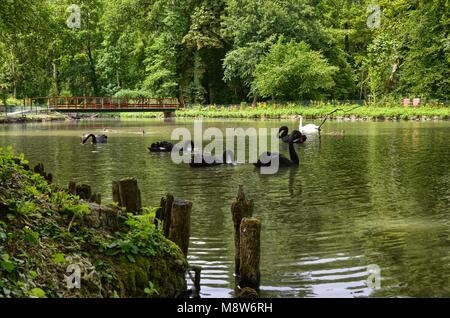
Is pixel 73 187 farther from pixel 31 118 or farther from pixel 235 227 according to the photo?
pixel 31 118

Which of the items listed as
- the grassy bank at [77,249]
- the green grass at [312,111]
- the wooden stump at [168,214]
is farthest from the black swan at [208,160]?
the green grass at [312,111]

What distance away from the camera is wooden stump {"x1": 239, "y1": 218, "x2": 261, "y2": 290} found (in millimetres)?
7520

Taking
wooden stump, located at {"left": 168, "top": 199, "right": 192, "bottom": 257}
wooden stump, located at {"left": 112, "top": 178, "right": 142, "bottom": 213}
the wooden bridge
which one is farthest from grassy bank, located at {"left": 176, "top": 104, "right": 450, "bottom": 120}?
wooden stump, located at {"left": 168, "top": 199, "right": 192, "bottom": 257}

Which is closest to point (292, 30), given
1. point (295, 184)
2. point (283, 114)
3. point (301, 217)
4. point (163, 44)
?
point (283, 114)

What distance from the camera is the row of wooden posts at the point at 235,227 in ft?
24.9

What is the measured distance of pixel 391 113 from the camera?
5144 centimetres

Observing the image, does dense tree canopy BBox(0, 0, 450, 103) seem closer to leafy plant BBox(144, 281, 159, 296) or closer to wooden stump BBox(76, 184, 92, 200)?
wooden stump BBox(76, 184, 92, 200)

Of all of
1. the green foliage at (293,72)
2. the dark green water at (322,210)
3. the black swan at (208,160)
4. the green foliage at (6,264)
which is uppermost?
the green foliage at (293,72)

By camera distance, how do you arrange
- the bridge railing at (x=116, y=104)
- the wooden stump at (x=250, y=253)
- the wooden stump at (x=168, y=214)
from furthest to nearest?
the bridge railing at (x=116, y=104)
the wooden stump at (x=168, y=214)
the wooden stump at (x=250, y=253)

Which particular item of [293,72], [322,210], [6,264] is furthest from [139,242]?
[293,72]

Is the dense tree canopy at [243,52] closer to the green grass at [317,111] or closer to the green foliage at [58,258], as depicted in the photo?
the green grass at [317,111]

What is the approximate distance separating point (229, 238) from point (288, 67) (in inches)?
2006

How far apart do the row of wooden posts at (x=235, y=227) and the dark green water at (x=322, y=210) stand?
24 cm

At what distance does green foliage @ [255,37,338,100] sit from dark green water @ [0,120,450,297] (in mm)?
33326
